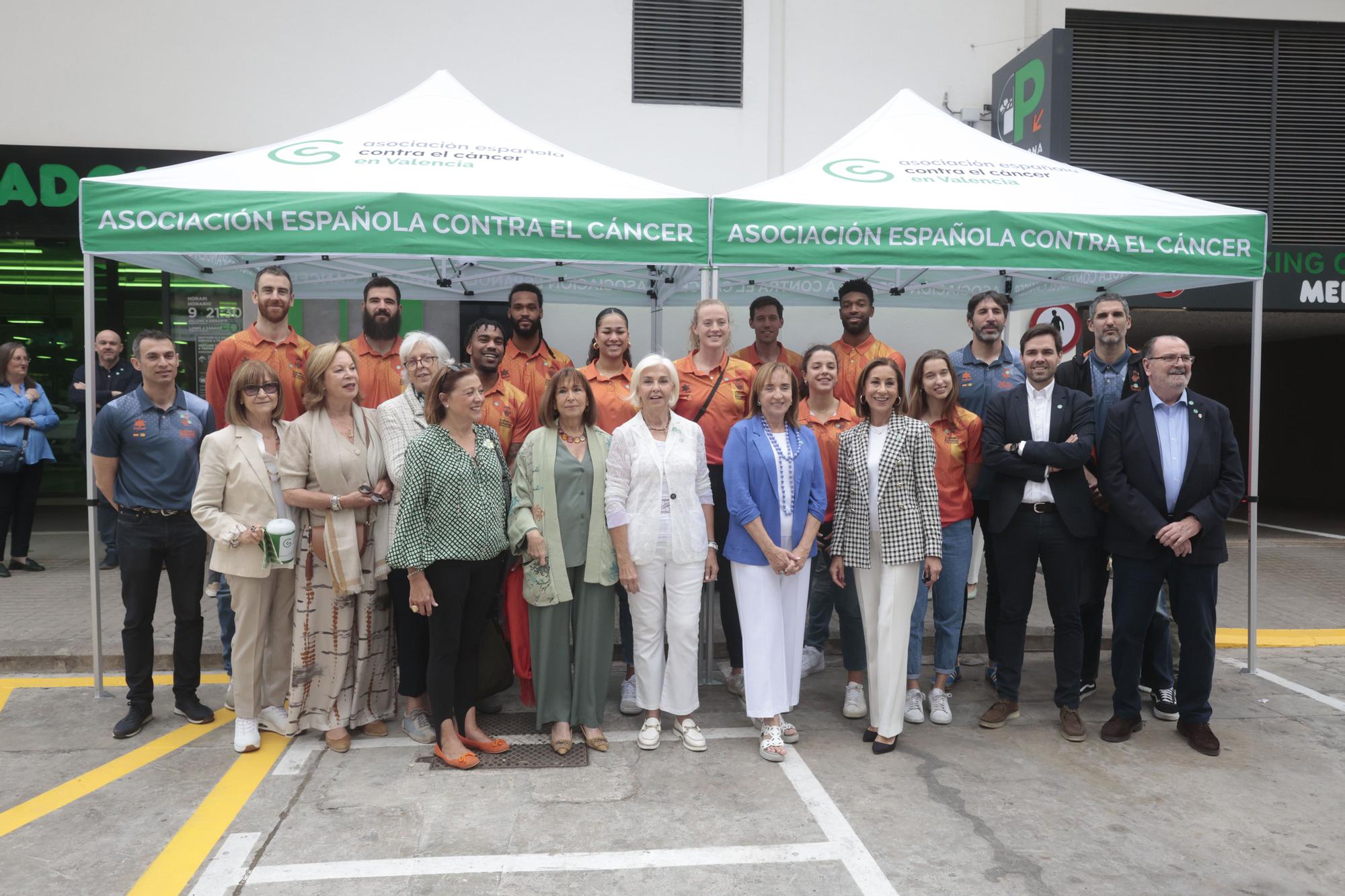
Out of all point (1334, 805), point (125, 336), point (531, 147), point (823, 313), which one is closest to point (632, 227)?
point (531, 147)

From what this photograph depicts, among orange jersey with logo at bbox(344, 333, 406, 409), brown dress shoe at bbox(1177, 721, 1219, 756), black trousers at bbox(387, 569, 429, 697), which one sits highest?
orange jersey with logo at bbox(344, 333, 406, 409)

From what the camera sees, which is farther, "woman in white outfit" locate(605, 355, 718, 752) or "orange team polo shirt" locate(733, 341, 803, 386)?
"orange team polo shirt" locate(733, 341, 803, 386)

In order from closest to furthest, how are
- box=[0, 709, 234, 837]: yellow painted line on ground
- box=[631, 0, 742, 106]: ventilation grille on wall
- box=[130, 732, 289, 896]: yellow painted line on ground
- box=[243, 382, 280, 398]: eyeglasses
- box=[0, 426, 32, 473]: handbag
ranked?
1. box=[130, 732, 289, 896]: yellow painted line on ground
2. box=[0, 709, 234, 837]: yellow painted line on ground
3. box=[243, 382, 280, 398]: eyeglasses
4. box=[0, 426, 32, 473]: handbag
5. box=[631, 0, 742, 106]: ventilation grille on wall

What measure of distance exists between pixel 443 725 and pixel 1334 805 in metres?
4.08

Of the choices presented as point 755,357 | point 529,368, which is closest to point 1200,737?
point 755,357

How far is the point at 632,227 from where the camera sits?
5.00 meters

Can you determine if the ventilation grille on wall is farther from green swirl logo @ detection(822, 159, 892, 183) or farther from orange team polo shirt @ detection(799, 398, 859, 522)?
orange team polo shirt @ detection(799, 398, 859, 522)

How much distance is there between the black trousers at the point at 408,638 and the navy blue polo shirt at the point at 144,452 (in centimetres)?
124

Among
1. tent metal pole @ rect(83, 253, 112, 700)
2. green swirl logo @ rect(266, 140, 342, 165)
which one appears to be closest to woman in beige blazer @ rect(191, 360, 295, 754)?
tent metal pole @ rect(83, 253, 112, 700)

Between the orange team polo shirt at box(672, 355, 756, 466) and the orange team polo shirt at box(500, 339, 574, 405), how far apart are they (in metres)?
0.93

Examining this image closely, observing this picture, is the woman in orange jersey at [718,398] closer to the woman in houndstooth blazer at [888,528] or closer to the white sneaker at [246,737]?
the woman in houndstooth blazer at [888,528]

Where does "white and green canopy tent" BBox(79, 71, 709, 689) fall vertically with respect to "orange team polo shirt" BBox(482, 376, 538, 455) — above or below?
above

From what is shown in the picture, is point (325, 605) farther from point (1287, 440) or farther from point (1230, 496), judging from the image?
point (1287, 440)

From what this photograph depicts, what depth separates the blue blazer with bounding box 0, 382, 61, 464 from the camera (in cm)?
769
